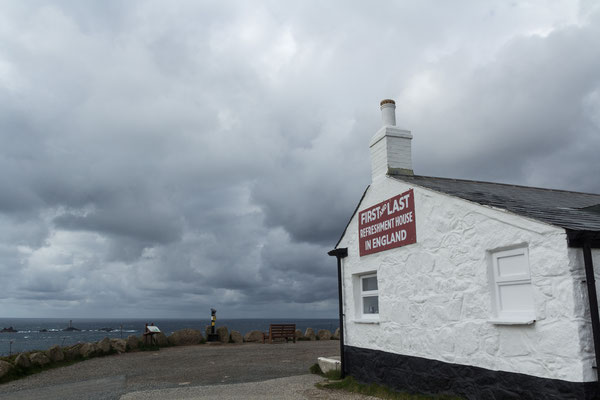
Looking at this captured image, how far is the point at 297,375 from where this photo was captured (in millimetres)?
13297

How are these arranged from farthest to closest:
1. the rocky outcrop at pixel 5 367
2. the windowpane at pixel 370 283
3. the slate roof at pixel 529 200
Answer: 1. the rocky outcrop at pixel 5 367
2. the windowpane at pixel 370 283
3. the slate roof at pixel 529 200

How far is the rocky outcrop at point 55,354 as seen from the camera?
16562 millimetres

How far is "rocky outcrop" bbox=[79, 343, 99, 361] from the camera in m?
18.1

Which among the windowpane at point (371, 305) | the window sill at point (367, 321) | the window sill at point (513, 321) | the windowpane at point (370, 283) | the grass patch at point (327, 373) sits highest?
the windowpane at point (370, 283)

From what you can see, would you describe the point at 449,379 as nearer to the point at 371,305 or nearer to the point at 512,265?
the point at 512,265

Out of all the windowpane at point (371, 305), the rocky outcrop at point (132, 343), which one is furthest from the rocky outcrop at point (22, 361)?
the windowpane at point (371, 305)

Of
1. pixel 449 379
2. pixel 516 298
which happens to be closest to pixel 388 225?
pixel 449 379

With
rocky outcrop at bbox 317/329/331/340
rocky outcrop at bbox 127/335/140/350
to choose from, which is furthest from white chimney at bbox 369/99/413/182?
rocky outcrop at bbox 317/329/331/340

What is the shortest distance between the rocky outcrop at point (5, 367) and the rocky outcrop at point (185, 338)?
859cm

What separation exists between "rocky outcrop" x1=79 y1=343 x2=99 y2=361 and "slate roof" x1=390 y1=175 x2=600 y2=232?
1395 cm

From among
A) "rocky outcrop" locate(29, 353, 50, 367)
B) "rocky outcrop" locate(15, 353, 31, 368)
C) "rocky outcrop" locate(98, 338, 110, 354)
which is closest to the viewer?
"rocky outcrop" locate(15, 353, 31, 368)

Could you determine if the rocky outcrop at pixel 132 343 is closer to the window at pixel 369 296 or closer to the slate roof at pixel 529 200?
the window at pixel 369 296

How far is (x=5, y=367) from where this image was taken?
548 inches

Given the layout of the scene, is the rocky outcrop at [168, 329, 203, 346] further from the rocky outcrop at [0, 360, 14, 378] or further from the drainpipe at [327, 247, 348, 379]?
the drainpipe at [327, 247, 348, 379]
